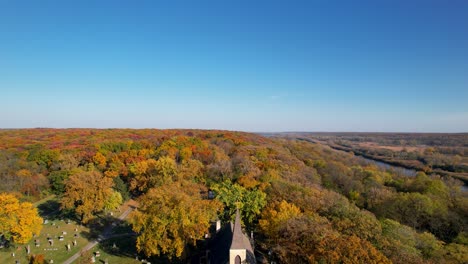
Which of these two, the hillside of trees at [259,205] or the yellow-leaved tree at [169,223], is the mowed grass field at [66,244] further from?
the yellow-leaved tree at [169,223]

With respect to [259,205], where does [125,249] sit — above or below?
below

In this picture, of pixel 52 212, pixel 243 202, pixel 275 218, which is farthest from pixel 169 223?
pixel 52 212

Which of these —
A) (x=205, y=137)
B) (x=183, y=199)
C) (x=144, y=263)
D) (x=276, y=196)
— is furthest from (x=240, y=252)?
(x=205, y=137)

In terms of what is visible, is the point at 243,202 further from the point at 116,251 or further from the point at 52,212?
the point at 52,212

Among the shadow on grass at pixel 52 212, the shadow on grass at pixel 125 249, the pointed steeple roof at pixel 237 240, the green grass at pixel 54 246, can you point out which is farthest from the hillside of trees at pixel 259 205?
the pointed steeple roof at pixel 237 240

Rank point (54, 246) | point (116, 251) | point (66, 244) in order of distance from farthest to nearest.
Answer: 1. point (66, 244)
2. point (54, 246)
3. point (116, 251)
